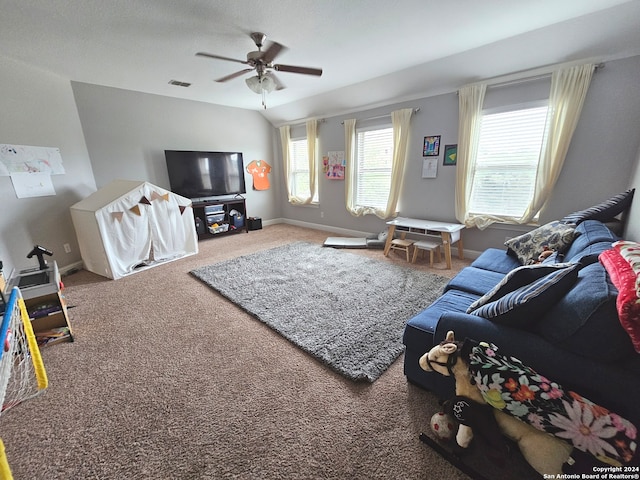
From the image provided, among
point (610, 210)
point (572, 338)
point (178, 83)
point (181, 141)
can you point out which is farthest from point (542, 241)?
point (181, 141)

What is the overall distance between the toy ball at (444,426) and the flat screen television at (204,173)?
15.8 ft

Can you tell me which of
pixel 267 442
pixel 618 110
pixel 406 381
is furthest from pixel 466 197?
pixel 267 442

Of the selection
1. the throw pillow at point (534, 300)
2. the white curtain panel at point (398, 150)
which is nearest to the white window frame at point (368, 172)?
the white curtain panel at point (398, 150)

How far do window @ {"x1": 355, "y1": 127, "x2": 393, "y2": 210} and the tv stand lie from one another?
Result: 2.48 metres

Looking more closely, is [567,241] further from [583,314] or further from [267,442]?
[267,442]

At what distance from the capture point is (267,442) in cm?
122

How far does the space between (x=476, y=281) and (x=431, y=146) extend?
2.42 metres

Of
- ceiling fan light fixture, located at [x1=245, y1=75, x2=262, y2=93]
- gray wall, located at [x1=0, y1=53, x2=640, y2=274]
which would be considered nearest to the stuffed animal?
gray wall, located at [x1=0, y1=53, x2=640, y2=274]

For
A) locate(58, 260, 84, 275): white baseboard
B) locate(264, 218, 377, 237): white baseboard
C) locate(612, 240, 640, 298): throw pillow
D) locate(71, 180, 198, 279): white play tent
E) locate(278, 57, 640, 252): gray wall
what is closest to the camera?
locate(612, 240, 640, 298): throw pillow

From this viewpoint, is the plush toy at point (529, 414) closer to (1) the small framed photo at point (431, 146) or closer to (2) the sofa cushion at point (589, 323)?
(2) the sofa cushion at point (589, 323)

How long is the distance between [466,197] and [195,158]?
4501 mm

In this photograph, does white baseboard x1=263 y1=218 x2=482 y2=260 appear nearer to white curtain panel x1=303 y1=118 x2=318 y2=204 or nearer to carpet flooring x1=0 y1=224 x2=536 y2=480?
white curtain panel x1=303 y1=118 x2=318 y2=204

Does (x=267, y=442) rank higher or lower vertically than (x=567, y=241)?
lower

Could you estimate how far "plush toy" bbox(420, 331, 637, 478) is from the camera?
82 centimetres
